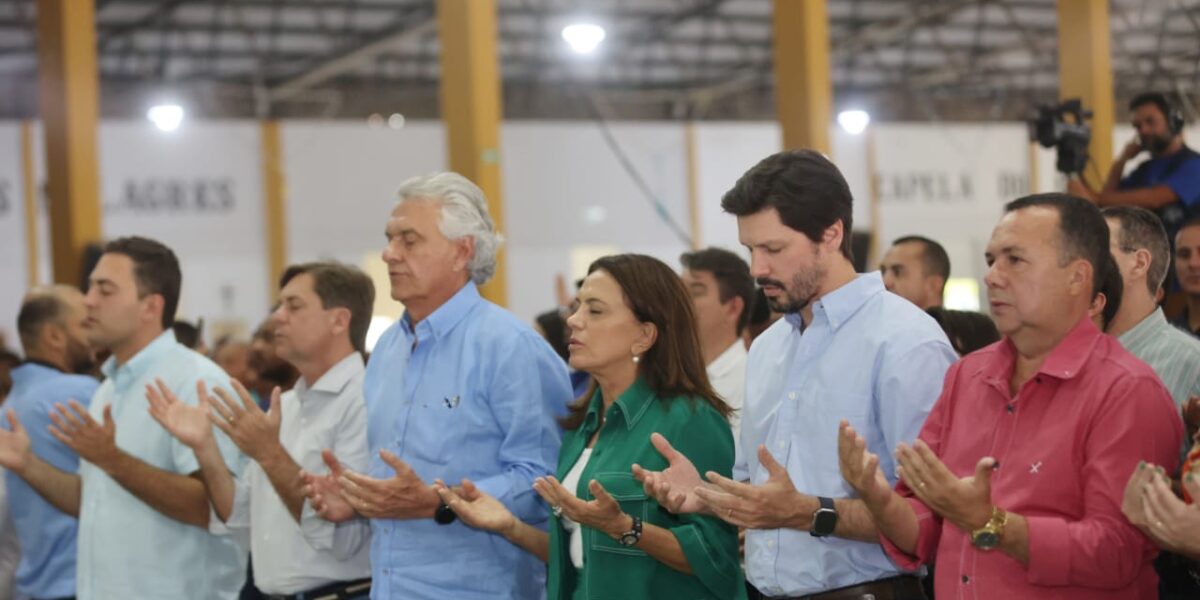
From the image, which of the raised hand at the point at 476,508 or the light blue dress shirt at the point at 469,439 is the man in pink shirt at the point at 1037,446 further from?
the light blue dress shirt at the point at 469,439

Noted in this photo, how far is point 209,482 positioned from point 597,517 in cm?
159

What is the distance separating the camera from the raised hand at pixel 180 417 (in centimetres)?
362

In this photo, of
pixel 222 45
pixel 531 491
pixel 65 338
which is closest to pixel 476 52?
pixel 65 338

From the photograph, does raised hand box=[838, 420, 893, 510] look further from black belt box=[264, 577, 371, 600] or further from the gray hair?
black belt box=[264, 577, 371, 600]

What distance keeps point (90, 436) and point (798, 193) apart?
216cm

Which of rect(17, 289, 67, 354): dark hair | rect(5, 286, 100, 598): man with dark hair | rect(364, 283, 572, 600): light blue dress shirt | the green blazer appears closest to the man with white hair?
rect(364, 283, 572, 600): light blue dress shirt

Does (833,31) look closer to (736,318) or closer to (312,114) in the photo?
(312,114)

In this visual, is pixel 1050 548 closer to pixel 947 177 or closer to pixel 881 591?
pixel 881 591

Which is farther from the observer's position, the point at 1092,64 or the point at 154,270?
the point at 1092,64

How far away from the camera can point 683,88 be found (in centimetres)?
1856

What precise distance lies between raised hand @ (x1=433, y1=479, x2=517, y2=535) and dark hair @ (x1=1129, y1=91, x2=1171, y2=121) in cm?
337

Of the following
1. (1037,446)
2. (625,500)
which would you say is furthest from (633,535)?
(1037,446)

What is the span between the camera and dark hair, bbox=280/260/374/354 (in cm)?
392

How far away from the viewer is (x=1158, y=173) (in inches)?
203
